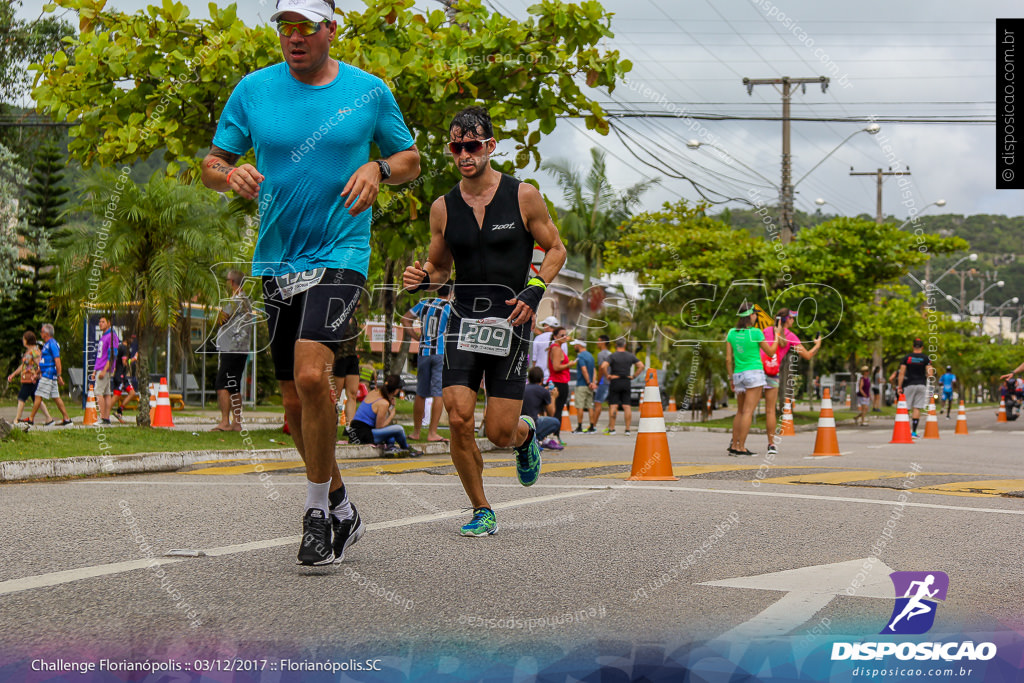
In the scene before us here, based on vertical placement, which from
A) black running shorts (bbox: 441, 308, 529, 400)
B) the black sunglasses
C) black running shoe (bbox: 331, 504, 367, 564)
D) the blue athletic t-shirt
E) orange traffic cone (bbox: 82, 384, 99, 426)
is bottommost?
orange traffic cone (bbox: 82, 384, 99, 426)

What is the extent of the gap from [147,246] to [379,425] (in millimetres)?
6463

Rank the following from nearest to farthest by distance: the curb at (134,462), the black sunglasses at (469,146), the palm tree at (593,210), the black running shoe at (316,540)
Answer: the black running shoe at (316,540) < the black sunglasses at (469,146) < the curb at (134,462) < the palm tree at (593,210)

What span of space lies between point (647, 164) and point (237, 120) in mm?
18440

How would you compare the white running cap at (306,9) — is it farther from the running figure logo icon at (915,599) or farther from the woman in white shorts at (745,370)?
the woman in white shorts at (745,370)

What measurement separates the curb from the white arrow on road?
6.85 meters

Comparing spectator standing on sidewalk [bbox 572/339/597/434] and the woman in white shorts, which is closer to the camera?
the woman in white shorts

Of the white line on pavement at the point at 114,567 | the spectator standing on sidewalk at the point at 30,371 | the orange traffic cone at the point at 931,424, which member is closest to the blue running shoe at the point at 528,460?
the white line on pavement at the point at 114,567

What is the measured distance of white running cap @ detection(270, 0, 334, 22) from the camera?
15.1 ft

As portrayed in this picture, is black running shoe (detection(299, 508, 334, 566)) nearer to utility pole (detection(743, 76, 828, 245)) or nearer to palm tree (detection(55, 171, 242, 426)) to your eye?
palm tree (detection(55, 171, 242, 426))

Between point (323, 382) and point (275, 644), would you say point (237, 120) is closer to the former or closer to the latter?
point (323, 382)

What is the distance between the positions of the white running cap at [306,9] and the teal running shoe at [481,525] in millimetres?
2547

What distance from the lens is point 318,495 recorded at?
4660 mm

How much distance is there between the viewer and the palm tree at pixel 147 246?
16.5 m

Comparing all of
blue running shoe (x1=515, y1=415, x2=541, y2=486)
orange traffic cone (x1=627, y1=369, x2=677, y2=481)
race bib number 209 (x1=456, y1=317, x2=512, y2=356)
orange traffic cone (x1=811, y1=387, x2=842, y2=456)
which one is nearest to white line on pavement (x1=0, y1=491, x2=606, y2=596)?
blue running shoe (x1=515, y1=415, x2=541, y2=486)
